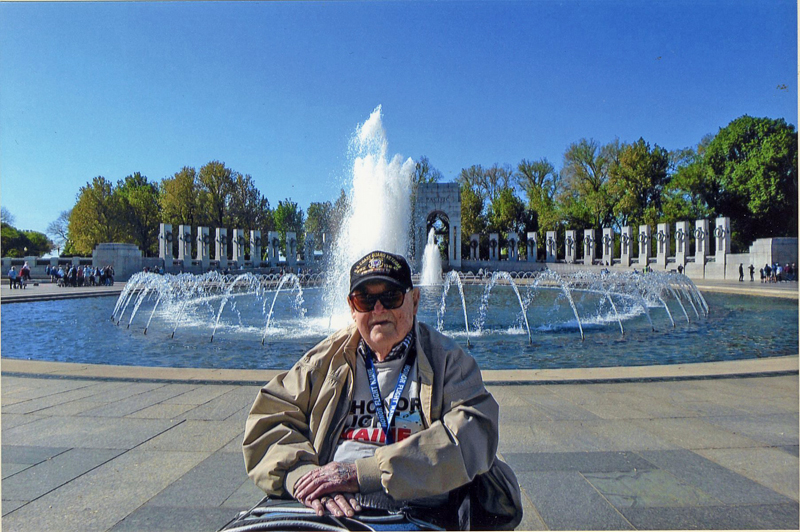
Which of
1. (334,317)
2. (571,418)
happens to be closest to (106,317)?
(334,317)

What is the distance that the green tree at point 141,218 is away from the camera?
60000 mm

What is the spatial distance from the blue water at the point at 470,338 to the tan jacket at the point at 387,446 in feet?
21.4

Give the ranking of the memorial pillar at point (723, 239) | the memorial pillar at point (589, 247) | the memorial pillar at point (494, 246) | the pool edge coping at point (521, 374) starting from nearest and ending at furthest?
the pool edge coping at point (521, 374), the memorial pillar at point (723, 239), the memorial pillar at point (589, 247), the memorial pillar at point (494, 246)

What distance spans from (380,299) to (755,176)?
52376 millimetres

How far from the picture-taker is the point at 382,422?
2.27 metres

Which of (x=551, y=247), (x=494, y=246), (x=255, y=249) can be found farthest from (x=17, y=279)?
(x=551, y=247)

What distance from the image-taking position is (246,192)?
65.2 m

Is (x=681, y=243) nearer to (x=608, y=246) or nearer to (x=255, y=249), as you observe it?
(x=608, y=246)

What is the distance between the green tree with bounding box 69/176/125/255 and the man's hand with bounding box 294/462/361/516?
63.4 m

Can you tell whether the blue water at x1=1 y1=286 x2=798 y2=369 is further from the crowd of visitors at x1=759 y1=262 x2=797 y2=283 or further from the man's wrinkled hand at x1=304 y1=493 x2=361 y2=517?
the crowd of visitors at x1=759 y1=262 x2=797 y2=283

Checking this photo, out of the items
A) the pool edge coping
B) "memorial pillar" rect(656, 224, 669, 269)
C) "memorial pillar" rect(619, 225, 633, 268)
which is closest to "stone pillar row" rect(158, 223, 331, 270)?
"memorial pillar" rect(619, 225, 633, 268)

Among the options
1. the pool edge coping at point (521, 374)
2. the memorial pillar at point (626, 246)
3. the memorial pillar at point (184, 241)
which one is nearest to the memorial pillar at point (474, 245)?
the memorial pillar at point (626, 246)

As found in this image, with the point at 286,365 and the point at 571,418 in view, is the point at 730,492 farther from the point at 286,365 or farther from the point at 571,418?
the point at 286,365

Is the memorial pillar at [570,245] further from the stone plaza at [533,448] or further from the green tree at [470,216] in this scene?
the stone plaza at [533,448]
